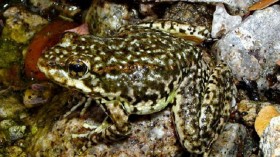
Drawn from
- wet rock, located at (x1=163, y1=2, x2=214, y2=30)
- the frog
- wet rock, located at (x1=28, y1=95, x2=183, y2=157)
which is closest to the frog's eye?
the frog

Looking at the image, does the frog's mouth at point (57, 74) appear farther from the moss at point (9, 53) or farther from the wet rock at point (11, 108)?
the moss at point (9, 53)

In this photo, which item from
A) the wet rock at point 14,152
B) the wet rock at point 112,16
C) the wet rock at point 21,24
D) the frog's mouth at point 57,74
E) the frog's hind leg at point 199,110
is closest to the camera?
the frog's mouth at point 57,74

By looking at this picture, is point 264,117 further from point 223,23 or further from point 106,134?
point 106,134

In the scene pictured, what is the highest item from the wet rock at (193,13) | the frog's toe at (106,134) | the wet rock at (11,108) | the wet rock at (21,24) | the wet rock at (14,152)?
the wet rock at (193,13)

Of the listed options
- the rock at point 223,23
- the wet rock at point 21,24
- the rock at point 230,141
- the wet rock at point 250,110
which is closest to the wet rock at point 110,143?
the rock at point 230,141

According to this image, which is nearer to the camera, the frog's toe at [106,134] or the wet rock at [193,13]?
the frog's toe at [106,134]

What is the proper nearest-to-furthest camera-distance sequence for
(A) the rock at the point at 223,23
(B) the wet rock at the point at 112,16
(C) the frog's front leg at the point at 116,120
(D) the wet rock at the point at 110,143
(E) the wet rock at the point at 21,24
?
(C) the frog's front leg at the point at 116,120
(D) the wet rock at the point at 110,143
(A) the rock at the point at 223,23
(B) the wet rock at the point at 112,16
(E) the wet rock at the point at 21,24

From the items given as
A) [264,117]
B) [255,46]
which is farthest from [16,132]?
[255,46]
